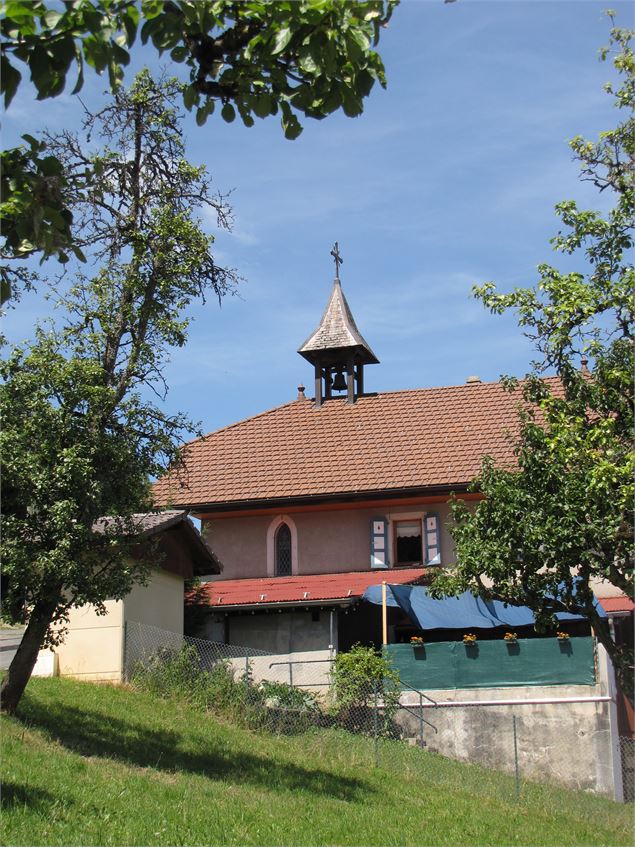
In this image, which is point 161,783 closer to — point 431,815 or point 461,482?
point 431,815

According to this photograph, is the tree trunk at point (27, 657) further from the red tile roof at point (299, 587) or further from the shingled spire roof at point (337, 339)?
the shingled spire roof at point (337, 339)

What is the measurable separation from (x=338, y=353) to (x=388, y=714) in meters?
14.3

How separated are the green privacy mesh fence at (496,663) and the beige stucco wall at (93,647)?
5743mm

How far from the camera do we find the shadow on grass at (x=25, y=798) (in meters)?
11.3

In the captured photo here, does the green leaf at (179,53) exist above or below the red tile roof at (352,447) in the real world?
below

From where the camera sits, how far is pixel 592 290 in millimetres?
15375

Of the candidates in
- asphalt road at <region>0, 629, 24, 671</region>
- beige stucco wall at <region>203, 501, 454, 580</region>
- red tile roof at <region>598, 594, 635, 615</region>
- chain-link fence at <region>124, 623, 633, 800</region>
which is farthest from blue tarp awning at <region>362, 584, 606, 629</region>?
asphalt road at <region>0, 629, 24, 671</region>

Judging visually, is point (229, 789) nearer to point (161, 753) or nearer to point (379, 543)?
point (161, 753)

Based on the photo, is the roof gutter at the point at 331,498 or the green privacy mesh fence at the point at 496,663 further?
the roof gutter at the point at 331,498

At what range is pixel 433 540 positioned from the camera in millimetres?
28562

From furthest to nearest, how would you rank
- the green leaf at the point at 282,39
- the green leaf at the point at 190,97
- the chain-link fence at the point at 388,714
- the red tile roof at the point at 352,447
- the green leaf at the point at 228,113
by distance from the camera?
1. the red tile roof at the point at 352,447
2. the chain-link fence at the point at 388,714
3. the green leaf at the point at 228,113
4. the green leaf at the point at 190,97
5. the green leaf at the point at 282,39

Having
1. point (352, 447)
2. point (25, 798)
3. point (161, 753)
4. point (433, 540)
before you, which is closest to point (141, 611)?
point (161, 753)

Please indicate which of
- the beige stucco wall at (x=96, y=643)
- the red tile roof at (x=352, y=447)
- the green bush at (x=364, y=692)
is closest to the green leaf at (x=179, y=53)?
the beige stucco wall at (x=96, y=643)

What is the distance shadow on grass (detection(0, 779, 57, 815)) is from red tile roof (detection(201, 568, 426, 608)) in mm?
13317
